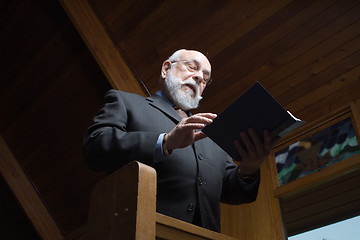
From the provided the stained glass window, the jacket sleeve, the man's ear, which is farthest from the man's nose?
the stained glass window

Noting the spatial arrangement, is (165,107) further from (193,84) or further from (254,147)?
(254,147)

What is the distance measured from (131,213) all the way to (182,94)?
946mm

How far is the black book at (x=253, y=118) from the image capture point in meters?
1.20

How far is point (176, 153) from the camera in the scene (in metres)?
1.43

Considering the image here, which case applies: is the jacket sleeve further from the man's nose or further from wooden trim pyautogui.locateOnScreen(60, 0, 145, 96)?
wooden trim pyautogui.locateOnScreen(60, 0, 145, 96)

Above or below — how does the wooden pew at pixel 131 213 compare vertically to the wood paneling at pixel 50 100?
below

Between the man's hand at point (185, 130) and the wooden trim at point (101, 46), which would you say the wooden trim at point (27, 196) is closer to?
the wooden trim at point (101, 46)

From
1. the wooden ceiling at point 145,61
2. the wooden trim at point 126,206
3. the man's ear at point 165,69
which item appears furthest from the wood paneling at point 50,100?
the wooden trim at point 126,206

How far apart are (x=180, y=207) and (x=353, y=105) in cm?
164

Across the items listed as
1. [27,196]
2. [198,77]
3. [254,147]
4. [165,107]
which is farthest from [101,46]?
[254,147]

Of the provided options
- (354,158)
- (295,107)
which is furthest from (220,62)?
(354,158)

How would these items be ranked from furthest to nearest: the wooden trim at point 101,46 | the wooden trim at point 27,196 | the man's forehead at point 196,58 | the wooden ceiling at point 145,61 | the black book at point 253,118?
the wooden trim at point 27,196 → the wooden trim at point 101,46 → the wooden ceiling at point 145,61 → the man's forehead at point 196,58 → the black book at point 253,118

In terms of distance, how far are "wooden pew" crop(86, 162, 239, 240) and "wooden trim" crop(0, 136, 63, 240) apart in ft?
11.0

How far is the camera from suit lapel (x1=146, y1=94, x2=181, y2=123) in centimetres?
161
